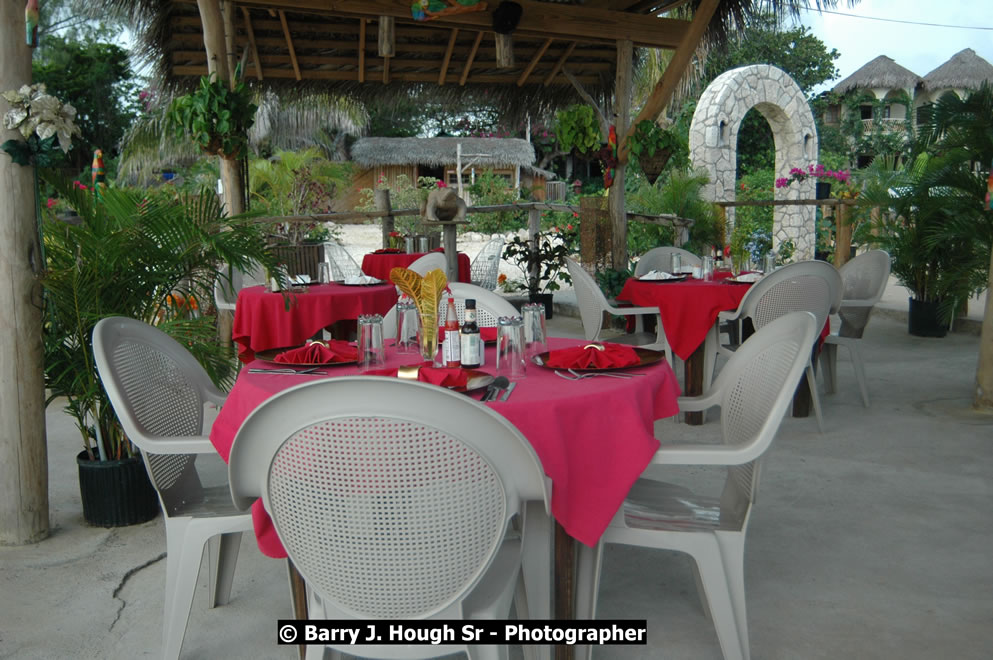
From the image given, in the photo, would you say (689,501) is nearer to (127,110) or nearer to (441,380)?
(441,380)

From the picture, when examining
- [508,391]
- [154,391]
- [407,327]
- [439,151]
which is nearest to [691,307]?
[407,327]

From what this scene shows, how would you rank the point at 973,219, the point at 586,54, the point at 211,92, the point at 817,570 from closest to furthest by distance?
the point at 817,570, the point at 211,92, the point at 973,219, the point at 586,54

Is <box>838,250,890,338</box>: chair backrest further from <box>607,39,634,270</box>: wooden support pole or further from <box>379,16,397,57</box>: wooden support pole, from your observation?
<box>379,16,397,57</box>: wooden support pole

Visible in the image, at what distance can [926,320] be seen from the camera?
22.8 feet

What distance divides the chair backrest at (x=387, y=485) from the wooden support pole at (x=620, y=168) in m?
5.73

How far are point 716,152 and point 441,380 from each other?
1162 cm

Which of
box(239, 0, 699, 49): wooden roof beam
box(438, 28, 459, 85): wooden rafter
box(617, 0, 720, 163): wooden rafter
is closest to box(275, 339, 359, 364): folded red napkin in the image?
box(239, 0, 699, 49): wooden roof beam

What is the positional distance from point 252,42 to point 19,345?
457 centimetres

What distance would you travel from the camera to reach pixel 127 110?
1927 centimetres

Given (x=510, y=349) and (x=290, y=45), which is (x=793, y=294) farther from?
(x=290, y=45)

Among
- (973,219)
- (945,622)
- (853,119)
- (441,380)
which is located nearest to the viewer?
(441,380)

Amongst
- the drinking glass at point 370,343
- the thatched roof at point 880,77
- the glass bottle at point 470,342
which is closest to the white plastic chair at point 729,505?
the glass bottle at point 470,342

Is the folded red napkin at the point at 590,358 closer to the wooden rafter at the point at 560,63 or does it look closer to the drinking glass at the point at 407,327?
the drinking glass at the point at 407,327

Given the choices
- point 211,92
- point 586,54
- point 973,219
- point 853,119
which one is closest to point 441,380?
point 211,92
